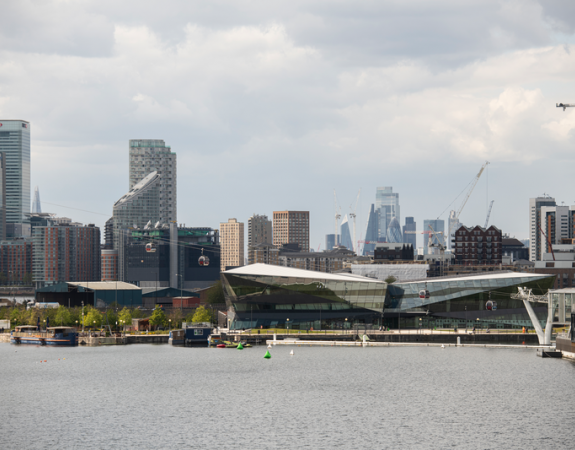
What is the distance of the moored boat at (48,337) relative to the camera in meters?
147

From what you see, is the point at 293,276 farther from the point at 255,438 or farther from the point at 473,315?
the point at 255,438

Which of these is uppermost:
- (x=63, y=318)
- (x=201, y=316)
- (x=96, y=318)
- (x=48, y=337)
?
(x=201, y=316)

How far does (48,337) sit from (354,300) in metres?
58.7

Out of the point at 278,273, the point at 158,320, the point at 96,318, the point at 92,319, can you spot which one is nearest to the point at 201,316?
the point at 158,320

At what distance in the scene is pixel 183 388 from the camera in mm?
88062

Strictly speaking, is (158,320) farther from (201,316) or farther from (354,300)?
(354,300)

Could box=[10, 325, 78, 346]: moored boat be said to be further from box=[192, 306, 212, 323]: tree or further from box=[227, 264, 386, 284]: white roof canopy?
box=[227, 264, 386, 284]: white roof canopy

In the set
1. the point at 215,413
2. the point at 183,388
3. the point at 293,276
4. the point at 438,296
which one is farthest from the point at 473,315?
the point at 215,413

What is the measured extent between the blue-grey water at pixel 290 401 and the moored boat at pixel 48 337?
26114 mm

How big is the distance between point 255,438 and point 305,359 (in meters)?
51.5

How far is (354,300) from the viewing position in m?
160

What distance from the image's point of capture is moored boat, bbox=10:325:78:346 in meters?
147

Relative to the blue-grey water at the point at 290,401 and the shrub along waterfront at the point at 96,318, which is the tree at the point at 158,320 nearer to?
the shrub along waterfront at the point at 96,318

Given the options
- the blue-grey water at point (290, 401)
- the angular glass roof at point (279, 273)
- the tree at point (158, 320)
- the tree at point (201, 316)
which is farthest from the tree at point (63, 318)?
the blue-grey water at point (290, 401)
